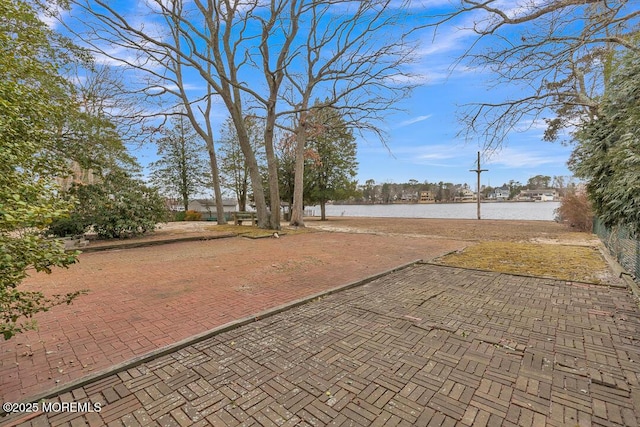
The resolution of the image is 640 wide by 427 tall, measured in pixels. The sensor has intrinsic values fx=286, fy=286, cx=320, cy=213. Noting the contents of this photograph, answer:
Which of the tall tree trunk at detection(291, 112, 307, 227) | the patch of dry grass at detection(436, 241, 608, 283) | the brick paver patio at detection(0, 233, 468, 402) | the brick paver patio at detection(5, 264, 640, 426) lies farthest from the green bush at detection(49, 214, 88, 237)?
the patch of dry grass at detection(436, 241, 608, 283)

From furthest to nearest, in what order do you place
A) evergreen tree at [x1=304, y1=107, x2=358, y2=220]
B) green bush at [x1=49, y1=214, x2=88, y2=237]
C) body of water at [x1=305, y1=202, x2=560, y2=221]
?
body of water at [x1=305, y1=202, x2=560, y2=221] < evergreen tree at [x1=304, y1=107, x2=358, y2=220] < green bush at [x1=49, y1=214, x2=88, y2=237]

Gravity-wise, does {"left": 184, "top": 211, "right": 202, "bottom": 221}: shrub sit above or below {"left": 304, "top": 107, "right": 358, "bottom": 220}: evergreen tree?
below

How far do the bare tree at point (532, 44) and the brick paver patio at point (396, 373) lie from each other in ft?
13.0

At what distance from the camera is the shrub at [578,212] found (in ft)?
50.1

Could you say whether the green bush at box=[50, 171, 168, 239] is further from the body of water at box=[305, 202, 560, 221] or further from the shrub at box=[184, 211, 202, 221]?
the body of water at box=[305, 202, 560, 221]

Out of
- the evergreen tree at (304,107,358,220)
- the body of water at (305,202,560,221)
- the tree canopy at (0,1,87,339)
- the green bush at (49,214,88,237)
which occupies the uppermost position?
the evergreen tree at (304,107,358,220)

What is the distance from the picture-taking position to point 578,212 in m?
15.6

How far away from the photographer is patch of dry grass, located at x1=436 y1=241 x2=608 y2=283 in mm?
5848

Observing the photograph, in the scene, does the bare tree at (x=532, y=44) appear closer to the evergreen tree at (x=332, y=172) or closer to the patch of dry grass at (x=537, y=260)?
the patch of dry grass at (x=537, y=260)

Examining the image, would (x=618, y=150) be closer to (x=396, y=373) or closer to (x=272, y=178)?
(x=396, y=373)

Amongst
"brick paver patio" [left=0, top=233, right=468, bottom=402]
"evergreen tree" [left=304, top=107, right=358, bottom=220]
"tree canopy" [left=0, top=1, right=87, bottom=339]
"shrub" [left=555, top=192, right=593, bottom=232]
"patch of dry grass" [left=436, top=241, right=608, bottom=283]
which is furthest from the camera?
"evergreen tree" [left=304, top=107, right=358, bottom=220]

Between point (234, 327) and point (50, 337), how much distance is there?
191 cm

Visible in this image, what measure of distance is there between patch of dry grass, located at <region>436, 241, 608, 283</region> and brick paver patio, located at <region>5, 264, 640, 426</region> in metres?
2.06

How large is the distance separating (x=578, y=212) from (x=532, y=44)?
50.6 feet
